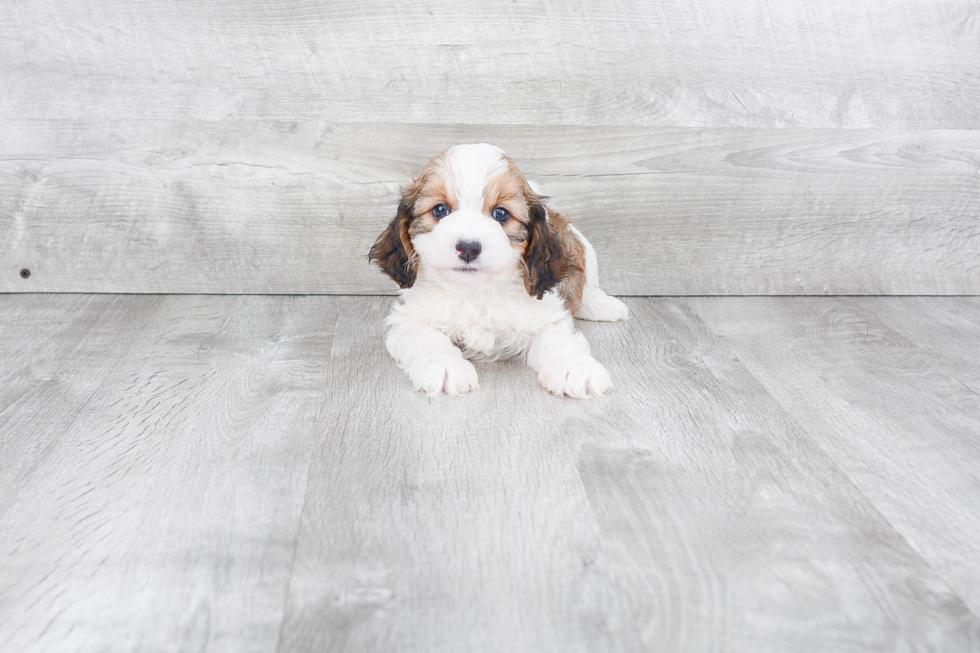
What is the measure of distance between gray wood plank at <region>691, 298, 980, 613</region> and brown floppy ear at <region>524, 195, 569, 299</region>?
0.69m

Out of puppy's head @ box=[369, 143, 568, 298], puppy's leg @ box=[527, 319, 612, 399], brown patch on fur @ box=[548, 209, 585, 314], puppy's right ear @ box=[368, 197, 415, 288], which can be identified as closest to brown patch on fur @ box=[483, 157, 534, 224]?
puppy's head @ box=[369, 143, 568, 298]

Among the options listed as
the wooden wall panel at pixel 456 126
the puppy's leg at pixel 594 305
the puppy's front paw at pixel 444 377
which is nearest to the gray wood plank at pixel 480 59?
the wooden wall panel at pixel 456 126

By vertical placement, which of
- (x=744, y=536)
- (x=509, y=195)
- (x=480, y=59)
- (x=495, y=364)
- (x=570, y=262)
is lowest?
(x=495, y=364)

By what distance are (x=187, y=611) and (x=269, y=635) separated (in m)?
0.16

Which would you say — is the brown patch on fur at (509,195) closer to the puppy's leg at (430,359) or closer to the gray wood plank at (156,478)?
the puppy's leg at (430,359)

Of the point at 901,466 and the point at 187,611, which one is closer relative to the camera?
the point at 187,611

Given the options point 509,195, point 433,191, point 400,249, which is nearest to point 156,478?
point 400,249

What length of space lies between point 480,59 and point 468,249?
115 centimetres

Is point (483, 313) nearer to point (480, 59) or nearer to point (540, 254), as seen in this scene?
point (540, 254)

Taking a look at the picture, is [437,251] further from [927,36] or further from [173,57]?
[927,36]

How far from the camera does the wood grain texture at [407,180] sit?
10.2 feet

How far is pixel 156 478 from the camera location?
72.4 inches

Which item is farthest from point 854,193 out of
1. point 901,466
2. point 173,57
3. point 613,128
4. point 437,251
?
point 173,57

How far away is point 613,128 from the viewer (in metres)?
3.15
